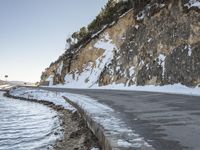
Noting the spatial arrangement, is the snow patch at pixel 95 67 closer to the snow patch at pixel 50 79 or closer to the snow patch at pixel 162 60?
the snow patch at pixel 50 79

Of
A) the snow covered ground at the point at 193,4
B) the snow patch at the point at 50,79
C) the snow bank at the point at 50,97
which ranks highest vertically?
the snow covered ground at the point at 193,4

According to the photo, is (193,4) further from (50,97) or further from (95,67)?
(95,67)

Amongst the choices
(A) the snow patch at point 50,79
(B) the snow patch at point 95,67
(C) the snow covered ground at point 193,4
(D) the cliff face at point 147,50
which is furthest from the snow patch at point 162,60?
(A) the snow patch at point 50,79

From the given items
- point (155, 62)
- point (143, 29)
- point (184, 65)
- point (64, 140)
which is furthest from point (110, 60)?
point (64, 140)

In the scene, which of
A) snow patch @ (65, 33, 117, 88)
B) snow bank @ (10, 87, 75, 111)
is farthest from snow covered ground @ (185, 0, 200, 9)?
snow patch @ (65, 33, 117, 88)

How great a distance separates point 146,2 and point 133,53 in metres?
7.08

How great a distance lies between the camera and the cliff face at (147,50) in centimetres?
2917

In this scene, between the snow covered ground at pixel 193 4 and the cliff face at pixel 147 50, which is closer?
the cliff face at pixel 147 50

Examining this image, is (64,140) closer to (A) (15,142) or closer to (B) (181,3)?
(A) (15,142)

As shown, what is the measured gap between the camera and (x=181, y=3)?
111ft

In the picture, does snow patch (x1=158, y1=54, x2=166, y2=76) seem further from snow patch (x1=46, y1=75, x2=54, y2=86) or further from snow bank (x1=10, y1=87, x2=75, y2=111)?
snow patch (x1=46, y1=75, x2=54, y2=86)

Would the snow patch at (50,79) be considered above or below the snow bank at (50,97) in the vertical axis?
above

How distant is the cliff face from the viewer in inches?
1148

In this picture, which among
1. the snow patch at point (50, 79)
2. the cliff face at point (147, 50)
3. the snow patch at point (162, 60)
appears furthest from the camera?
the snow patch at point (50, 79)
